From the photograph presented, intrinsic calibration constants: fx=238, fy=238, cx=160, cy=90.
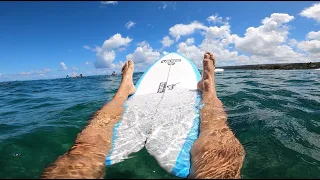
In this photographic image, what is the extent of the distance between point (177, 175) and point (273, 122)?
A: 90.6 inches

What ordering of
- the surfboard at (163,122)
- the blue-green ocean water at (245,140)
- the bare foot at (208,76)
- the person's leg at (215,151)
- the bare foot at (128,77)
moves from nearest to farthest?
1. the person's leg at (215,151)
2. the blue-green ocean water at (245,140)
3. the surfboard at (163,122)
4. the bare foot at (208,76)
5. the bare foot at (128,77)

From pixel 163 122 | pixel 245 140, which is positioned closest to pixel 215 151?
pixel 245 140

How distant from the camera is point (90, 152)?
2.67 m

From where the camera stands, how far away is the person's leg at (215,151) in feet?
7.35

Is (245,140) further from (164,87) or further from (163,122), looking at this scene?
(164,87)

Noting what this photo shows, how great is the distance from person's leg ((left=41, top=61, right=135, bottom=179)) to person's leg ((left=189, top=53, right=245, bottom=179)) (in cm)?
100

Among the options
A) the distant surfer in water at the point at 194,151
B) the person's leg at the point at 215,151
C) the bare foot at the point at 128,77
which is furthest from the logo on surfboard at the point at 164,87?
the person's leg at the point at 215,151

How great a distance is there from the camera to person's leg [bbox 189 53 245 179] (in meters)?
2.24

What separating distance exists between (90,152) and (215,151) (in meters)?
1.37

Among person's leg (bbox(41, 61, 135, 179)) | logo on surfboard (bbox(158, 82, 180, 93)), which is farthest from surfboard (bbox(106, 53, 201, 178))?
person's leg (bbox(41, 61, 135, 179))

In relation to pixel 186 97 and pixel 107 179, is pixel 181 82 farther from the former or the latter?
pixel 107 179

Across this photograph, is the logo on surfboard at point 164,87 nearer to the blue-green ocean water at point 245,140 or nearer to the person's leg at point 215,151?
the blue-green ocean water at point 245,140

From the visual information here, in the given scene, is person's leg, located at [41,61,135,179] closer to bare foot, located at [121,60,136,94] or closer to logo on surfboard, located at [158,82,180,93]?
bare foot, located at [121,60,136,94]

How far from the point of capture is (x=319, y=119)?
4.00 meters
